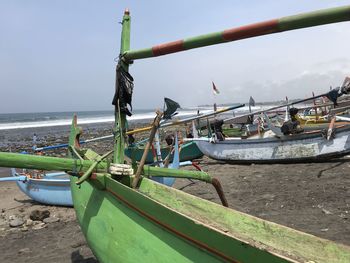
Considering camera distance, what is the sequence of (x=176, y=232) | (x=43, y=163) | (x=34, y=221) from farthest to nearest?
(x=34, y=221), (x=43, y=163), (x=176, y=232)

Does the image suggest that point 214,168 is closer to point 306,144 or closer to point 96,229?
point 306,144

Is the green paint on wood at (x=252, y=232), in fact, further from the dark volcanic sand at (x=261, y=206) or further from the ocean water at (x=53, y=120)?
the ocean water at (x=53, y=120)

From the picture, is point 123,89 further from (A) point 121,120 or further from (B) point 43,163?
(B) point 43,163

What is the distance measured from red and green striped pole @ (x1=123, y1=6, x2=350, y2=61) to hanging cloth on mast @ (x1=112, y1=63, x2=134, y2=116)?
0.55 m

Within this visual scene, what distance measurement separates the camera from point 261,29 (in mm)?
2633

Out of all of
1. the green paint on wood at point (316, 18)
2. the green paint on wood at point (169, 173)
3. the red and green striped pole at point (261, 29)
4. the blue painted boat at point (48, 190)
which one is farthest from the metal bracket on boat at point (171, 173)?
the blue painted boat at point (48, 190)

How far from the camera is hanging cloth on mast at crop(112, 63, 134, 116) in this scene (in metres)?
4.20

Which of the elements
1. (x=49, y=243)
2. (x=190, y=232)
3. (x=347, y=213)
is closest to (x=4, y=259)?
(x=49, y=243)

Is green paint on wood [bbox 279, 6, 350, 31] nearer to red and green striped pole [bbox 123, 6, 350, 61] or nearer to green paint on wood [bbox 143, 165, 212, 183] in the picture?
red and green striped pole [bbox 123, 6, 350, 61]

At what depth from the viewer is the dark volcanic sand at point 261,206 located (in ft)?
18.6

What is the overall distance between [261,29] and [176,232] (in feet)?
4.95

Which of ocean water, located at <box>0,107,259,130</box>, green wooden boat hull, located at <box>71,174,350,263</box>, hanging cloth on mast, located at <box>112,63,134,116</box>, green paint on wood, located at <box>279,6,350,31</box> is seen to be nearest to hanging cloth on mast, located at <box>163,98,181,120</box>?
hanging cloth on mast, located at <box>112,63,134,116</box>

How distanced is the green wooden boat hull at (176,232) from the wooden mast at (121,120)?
0.40m

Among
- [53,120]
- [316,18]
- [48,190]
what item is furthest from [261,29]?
[53,120]
